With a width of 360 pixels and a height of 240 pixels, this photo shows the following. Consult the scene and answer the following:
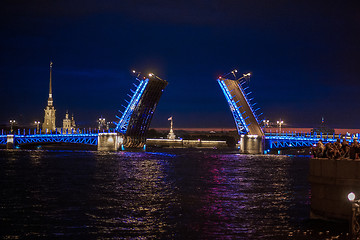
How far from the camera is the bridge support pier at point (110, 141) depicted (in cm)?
8194

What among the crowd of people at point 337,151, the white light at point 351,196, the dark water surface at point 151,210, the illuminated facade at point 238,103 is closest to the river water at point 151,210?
the dark water surface at point 151,210

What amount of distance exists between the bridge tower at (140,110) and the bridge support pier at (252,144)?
14.5 meters

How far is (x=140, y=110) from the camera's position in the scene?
71.2 meters

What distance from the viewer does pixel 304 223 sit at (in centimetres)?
1412

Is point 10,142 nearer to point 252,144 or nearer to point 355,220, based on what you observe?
point 252,144

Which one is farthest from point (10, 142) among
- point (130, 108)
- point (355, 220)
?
point (355, 220)

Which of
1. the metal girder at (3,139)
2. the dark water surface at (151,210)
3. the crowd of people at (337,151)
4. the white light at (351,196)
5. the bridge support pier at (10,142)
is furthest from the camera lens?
the metal girder at (3,139)

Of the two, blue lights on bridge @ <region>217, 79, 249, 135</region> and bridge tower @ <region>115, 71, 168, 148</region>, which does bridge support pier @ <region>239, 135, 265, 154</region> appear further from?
bridge tower @ <region>115, 71, 168, 148</region>

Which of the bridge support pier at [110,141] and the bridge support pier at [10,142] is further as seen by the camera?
the bridge support pier at [10,142]

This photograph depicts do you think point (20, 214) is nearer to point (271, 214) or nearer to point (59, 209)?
point (59, 209)

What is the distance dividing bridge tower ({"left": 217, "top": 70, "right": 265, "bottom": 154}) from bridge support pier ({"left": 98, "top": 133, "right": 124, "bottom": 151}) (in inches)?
749

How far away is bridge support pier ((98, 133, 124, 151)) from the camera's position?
81938 mm

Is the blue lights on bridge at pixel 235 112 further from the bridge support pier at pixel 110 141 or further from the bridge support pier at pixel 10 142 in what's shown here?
the bridge support pier at pixel 10 142

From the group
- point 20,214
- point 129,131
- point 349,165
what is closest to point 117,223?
point 20,214
